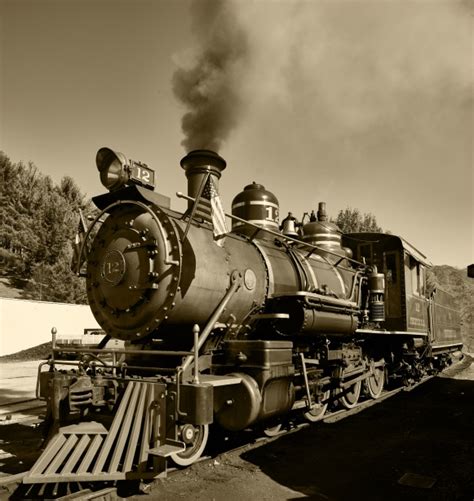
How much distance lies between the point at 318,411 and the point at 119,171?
15.9 feet

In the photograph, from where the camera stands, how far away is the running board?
4059mm

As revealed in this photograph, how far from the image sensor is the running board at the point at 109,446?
406 centimetres

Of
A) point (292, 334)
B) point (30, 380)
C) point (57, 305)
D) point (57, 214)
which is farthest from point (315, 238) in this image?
point (57, 214)

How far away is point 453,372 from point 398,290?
8.47m

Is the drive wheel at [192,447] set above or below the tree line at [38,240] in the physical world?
below

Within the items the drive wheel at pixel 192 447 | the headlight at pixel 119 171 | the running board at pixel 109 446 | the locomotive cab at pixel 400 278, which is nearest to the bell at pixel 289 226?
the locomotive cab at pixel 400 278

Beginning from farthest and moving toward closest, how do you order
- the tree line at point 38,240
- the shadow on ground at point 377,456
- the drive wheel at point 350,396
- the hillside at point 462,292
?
the hillside at point 462,292 → the tree line at point 38,240 → the drive wheel at point 350,396 → the shadow on ground at point 377,456

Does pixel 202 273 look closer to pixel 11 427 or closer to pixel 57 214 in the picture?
pixel 11 427

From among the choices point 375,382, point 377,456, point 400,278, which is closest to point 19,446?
point 377,456

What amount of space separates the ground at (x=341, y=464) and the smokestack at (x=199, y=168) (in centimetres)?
331

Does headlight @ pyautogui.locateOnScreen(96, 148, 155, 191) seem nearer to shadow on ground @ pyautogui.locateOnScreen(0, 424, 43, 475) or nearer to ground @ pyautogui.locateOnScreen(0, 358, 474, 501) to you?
shadow on ground @ pyautogui.locateOnScreen(0, 424, 43, 475)

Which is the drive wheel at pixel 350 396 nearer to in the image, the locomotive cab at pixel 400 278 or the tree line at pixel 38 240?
the locomotive cab at pixel 400 278

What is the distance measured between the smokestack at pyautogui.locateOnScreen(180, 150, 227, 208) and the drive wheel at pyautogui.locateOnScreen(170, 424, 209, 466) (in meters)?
2.86

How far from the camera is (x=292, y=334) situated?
6.28 metres
